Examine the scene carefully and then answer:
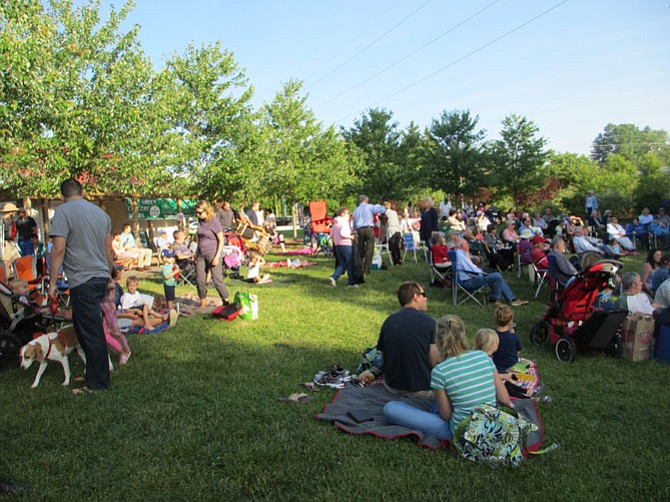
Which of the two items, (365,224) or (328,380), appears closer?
(328,380)

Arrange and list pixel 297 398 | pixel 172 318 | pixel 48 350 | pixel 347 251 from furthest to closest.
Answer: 1. pixel 347 251
2. pixel 172 318
3. pixel 48 350
4. pixel 297 398

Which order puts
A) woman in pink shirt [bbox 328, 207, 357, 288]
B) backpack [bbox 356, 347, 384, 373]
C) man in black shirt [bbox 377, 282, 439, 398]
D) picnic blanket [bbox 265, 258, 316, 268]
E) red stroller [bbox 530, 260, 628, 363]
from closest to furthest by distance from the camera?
man in black shirt [bbox 377, 282, 439, 398] < backpack [bbox 356, 347, 384, 373] < red stroller [bbox 530, 260, 628, 363] < woman in pink shirt [bbox 328, 207, 357, 288] < picnic blanket [bbox 265, 258, 316, 268]

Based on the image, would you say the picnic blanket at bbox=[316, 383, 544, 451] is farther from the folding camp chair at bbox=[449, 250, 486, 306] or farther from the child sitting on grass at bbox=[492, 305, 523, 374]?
the folding camp chair at bbox=[449, 250, 486, 306]

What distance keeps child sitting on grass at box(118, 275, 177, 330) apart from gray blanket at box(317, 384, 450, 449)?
3790mm

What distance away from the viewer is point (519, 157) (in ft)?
117

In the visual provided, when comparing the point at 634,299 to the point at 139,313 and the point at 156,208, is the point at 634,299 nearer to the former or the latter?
the point at 139,313

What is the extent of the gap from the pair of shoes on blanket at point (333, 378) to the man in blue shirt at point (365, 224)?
20.9 ft

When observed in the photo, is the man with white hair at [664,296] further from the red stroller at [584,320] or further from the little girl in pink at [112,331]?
the little girl in pink at [112,331]

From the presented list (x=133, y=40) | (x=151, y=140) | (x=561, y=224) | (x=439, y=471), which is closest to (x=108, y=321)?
(x=439, y=471)

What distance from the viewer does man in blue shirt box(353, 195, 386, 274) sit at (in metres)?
11.6

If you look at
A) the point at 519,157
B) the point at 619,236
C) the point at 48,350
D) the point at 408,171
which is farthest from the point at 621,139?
the point at 48,350

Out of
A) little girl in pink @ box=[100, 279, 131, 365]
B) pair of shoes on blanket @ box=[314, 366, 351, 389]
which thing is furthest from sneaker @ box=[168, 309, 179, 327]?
pair of shoes on blanket @ box=[314, 366, 351, 389]

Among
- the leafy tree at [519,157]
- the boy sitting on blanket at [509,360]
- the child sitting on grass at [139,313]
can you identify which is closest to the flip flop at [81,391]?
the child sitting on grass at [139,313]

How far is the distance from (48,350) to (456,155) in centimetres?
3325
